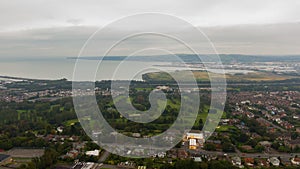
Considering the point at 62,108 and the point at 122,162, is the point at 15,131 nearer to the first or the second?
the point at 62,108

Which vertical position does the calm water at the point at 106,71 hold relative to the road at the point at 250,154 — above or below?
above

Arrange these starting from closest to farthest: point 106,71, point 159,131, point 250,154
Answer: point 250,154 → point 159,131 → point 106,71

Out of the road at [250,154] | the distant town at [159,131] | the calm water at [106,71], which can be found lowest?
the road at [250,154]

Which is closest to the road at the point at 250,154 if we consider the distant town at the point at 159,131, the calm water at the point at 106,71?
the distant town at the point at 159,131

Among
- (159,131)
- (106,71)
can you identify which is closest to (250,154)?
(159,131)

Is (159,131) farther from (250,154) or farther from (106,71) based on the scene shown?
(106,71)

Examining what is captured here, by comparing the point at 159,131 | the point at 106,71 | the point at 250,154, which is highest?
the point at 106,71

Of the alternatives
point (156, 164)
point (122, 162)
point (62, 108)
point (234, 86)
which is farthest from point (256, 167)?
point (234, 86)

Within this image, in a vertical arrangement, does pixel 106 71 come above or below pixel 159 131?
above

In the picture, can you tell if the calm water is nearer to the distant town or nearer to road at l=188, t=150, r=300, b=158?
the distant town

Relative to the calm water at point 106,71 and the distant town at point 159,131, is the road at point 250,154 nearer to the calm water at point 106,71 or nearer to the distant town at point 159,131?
the distant town at point 159,131

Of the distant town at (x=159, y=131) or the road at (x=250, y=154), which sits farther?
the road at (x=250, y=154)
